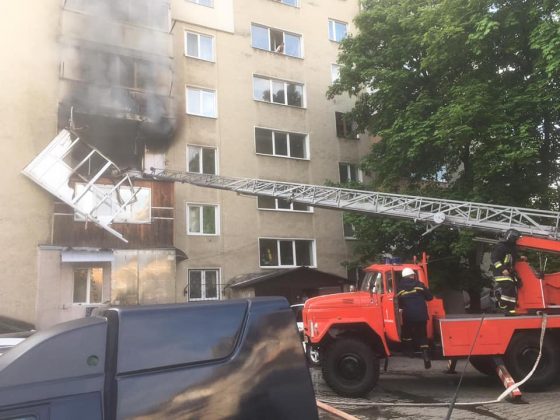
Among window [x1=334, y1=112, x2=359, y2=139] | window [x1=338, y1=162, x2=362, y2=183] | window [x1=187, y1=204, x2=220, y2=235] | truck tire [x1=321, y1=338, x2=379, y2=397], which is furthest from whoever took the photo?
window [x1=334, y1=112, x2=359, y2=139]

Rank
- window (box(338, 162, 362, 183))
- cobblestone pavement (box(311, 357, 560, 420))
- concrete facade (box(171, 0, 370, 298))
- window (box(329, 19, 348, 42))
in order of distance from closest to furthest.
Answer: cobblestone pavement (box(311, 357, 560, 420)) → concrete facade (box(171, 0, 370, 298)) → window (box(338, 162, 362, 183)) → window (box(329, 19, 348, 42))

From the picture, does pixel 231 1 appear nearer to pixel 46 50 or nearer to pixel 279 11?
pixel 279 11

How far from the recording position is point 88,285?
16625 mm

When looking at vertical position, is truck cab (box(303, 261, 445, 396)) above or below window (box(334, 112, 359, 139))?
below

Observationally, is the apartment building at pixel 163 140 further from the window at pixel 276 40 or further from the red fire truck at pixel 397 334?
the red fire truck at pixel 397 334

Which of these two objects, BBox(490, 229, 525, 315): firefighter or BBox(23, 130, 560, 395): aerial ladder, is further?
BBox(490, 229, 525, 315): firefighter

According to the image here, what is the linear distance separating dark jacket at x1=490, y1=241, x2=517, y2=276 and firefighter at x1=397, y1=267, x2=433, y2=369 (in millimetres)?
1511

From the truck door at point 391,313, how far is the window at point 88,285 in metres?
10.9

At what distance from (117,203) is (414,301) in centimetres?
1164

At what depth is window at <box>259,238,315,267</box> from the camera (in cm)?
2098

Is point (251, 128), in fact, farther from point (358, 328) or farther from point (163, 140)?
point (358, 328)

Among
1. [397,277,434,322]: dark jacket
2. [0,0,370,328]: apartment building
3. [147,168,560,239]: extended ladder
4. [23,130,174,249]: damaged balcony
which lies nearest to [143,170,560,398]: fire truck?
[397,277,434,322]: dark jacket

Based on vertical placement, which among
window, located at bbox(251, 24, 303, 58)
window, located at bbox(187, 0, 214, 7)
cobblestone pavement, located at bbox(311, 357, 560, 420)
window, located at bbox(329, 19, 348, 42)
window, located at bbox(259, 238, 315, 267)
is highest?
window, located at bbox(329, 19, 348, 42)

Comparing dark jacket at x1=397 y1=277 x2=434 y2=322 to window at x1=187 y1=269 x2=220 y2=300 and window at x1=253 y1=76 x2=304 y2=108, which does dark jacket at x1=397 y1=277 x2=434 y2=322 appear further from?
window at x1=253 y1=76 x2=304 y2=108
